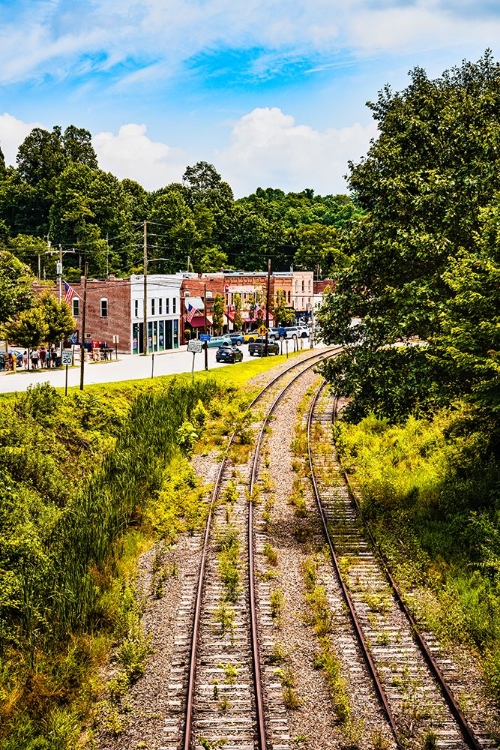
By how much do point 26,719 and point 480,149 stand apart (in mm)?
17564

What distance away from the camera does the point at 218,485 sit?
84.8 feet

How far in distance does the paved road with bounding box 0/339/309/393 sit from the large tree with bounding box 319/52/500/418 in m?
22.0

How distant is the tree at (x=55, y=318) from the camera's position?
165 feet

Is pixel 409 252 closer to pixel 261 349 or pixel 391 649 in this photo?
pixel 391 649

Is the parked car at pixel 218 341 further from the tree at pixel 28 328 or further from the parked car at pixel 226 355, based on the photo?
the tree at pixel 28 328

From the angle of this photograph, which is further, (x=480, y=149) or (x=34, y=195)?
(x=34, y=195)

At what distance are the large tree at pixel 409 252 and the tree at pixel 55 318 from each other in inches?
1198

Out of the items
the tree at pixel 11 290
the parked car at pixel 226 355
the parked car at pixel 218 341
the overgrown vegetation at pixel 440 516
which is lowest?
the overgrown vegetation at pixel 440 516

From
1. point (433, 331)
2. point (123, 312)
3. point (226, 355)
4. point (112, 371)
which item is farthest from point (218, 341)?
point (433, 331)

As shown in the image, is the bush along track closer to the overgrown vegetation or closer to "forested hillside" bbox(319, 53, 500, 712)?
the overgrown vegetation

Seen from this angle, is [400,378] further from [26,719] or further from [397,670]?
[26,719]

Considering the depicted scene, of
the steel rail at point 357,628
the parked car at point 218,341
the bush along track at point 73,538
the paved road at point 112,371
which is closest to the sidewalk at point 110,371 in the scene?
the paved road at point 112,371

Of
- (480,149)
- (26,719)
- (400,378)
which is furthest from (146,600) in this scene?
(480,149)

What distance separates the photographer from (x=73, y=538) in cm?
2012
